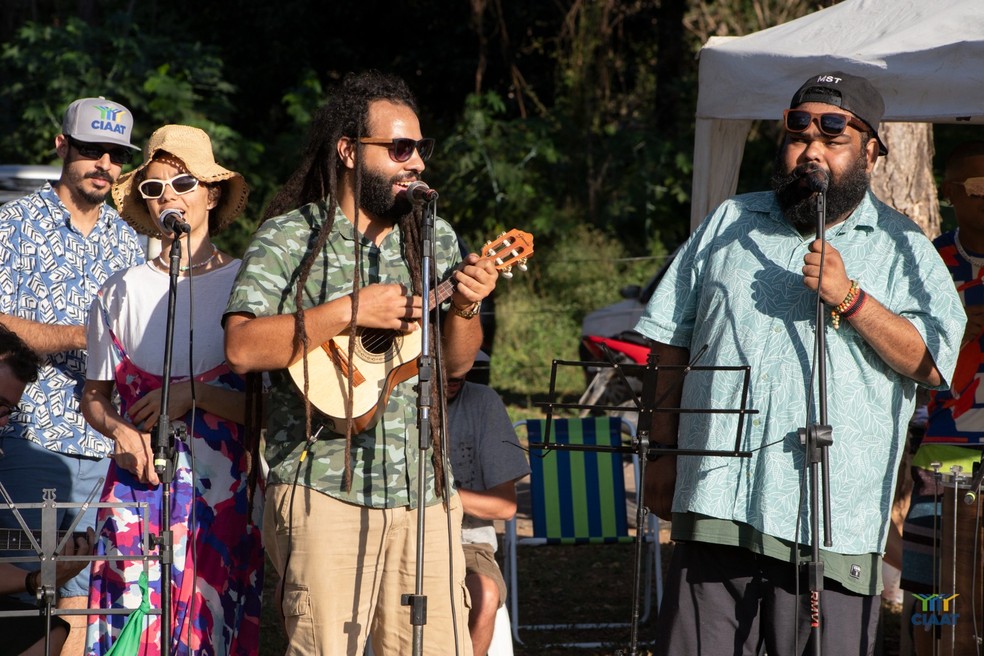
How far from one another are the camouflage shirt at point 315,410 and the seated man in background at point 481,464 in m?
1.56

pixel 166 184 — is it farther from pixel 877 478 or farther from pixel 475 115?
pixel 475 115

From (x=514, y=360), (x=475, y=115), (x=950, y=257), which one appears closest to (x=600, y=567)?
(x=950, y=257)

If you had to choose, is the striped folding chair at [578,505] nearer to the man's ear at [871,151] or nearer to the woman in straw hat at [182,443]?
the woman in straw hat at [182,443]

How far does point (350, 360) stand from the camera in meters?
3.18

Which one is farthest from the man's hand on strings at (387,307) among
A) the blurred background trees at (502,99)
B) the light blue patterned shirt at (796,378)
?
the blurred background trees at (502,99)

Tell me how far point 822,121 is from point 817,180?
229 mm

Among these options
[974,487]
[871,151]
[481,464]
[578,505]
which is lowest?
[578,505]

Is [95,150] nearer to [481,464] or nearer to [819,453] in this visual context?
[481,464]

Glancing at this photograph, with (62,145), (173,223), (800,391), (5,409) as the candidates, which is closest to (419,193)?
(173,223)

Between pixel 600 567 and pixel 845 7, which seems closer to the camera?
pixel 845 7

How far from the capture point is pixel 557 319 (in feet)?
48.6

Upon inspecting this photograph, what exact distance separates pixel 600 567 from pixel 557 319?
25.1 feet

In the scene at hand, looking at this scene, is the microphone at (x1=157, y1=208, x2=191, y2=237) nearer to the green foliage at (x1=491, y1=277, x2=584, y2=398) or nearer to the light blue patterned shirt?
the light blue patterned shirt

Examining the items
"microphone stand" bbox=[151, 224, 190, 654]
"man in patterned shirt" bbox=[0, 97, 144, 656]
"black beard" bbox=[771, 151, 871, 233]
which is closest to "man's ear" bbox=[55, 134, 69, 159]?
"man in patterned shirt" bbox=[0, 97, 144, 656]
